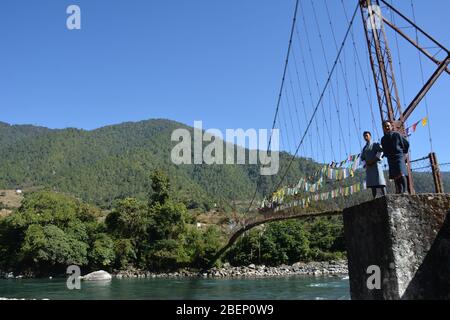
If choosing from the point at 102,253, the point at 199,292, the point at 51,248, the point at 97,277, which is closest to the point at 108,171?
the point at 102,253

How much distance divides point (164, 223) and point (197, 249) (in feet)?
18.0

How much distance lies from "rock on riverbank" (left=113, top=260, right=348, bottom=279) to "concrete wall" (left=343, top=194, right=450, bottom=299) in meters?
41.5

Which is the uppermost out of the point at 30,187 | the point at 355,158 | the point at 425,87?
the point at 30,187

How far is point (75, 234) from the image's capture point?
5047cm

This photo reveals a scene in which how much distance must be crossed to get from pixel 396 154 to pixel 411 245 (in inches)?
65.2

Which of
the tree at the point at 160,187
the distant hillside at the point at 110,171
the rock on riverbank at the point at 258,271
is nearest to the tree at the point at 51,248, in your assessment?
the rock on riverbank at the point at 258,271

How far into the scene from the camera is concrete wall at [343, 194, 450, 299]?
3314 mm

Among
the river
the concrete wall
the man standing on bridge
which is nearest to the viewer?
the concrete wall

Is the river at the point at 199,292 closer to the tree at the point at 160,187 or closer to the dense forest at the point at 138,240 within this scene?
the dense forest at the point at 138,240

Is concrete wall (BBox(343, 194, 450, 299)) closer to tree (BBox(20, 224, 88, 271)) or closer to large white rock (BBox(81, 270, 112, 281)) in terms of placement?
large white rock (BBox(81, 270, 112, 281))

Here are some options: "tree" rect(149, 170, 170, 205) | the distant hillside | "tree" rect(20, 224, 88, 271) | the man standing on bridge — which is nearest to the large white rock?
"tree" rect(20, 224, 88, 271)
